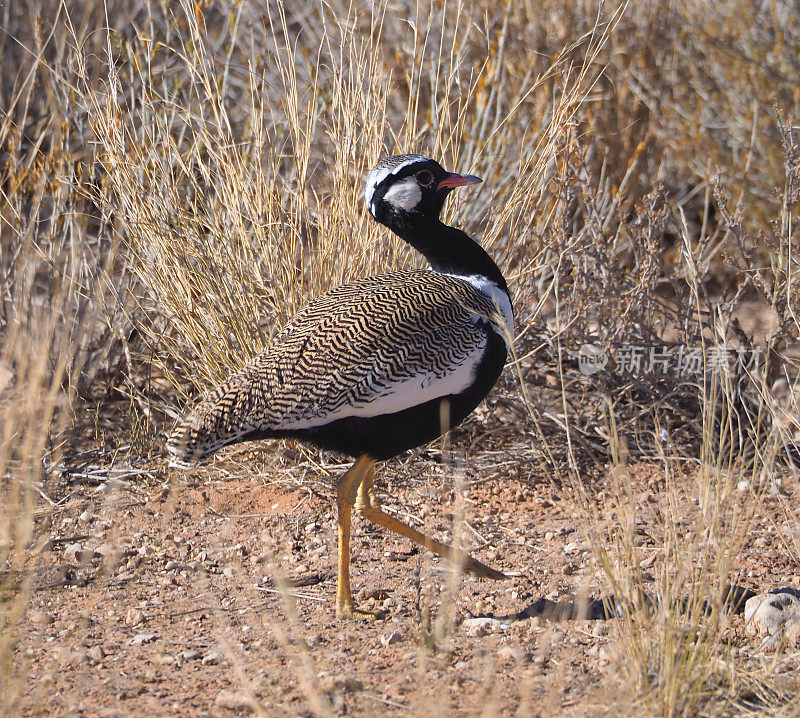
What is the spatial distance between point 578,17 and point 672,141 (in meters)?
0.95

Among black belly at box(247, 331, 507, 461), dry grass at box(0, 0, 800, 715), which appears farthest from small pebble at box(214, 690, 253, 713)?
dry grass at box(0, 0, 800, 715)

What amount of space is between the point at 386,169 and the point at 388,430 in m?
0.95

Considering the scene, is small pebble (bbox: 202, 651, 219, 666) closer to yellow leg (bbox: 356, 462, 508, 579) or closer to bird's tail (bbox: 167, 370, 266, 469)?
bird's tail (bbox: 167, 370, 266, 469)

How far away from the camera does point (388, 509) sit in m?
4.10

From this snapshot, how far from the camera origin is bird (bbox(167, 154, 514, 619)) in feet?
10.5

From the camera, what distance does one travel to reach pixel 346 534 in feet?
10.9

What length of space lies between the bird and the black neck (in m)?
0.08

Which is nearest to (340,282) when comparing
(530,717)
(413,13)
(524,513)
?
(524,513)

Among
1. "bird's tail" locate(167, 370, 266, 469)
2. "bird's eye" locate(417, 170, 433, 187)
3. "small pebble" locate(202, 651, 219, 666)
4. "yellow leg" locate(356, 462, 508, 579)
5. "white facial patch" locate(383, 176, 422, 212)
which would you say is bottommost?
"small pebble" locate(202, 651, 219, 666)

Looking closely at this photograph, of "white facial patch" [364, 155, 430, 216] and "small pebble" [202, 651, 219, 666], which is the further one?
"white facial patch" [364, 155, 430, 216]

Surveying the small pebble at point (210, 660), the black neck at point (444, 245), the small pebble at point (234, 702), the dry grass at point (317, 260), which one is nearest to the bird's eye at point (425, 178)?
the black neck at point (444, 245)

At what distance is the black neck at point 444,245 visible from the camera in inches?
145

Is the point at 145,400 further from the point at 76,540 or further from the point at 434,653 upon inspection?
the point at 434,653

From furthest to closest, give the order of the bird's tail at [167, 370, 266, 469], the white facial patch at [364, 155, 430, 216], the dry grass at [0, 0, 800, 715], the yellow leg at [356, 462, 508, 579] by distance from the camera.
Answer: the dry grass at [0, 0, 800, 715] → the white facial patch at [364, 155, 430, 216] → the yellow leg at [356, 462, 508, 579] → the bird's tail at [167, 370, 266, 469]
